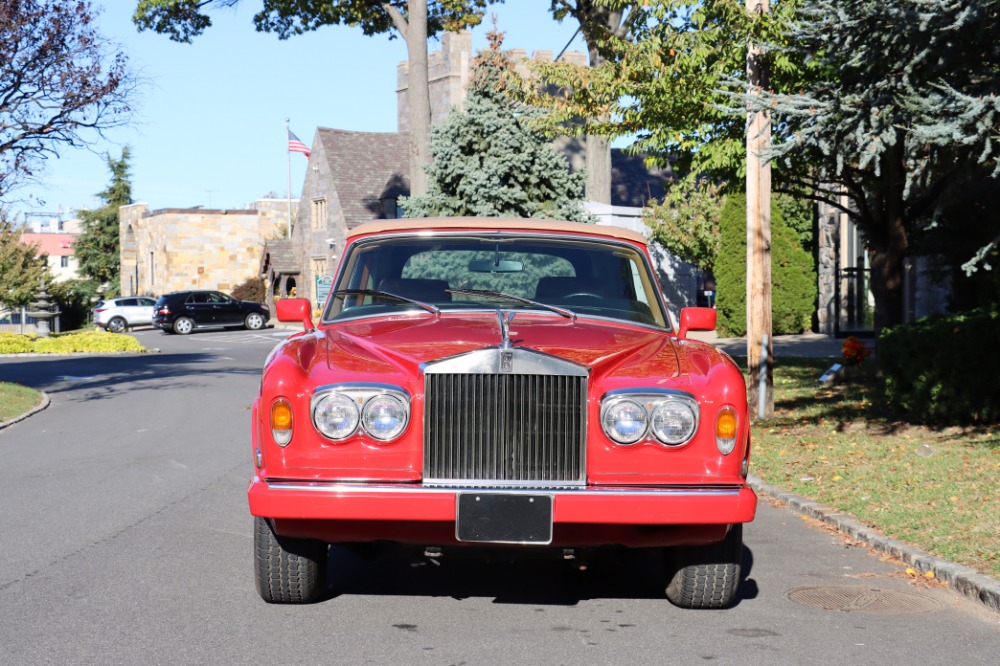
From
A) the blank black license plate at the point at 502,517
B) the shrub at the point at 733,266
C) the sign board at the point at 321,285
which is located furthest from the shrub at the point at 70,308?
the blank black license plate at the point at 502,517

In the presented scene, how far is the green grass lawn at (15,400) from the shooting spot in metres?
17.2

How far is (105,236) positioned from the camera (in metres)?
79.2

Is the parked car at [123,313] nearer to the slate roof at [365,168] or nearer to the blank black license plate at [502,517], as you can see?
the slate roof at [365,168]

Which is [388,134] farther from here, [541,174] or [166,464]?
[166,464]

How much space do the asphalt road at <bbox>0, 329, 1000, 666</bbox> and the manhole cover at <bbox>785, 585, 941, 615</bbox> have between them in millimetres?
16

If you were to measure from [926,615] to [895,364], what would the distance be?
23.0ft

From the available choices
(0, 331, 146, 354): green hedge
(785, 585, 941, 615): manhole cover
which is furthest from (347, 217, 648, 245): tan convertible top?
(0, 331, 146, 354): green hedge

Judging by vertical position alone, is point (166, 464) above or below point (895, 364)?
below

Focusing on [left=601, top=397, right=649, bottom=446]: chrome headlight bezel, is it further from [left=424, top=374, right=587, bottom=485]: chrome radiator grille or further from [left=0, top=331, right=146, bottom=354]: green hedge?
[left=0, top=331, right=146, bottom=354]: green hedge

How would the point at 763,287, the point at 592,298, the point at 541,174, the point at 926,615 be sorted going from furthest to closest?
the point at 541,174 → the point at 763,287 → the point at 592,298 → the point at 926,615

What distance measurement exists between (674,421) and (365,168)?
54026 millimetres

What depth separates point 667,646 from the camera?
539 centimetres

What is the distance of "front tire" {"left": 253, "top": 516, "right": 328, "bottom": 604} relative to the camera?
5801mm

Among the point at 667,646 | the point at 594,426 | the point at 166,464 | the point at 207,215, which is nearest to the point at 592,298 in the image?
the point at 594,426
